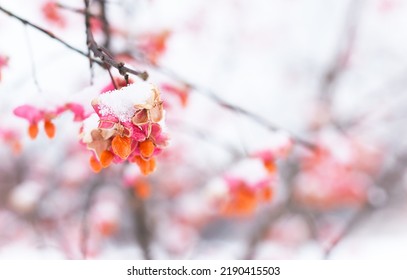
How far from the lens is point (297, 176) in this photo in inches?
115

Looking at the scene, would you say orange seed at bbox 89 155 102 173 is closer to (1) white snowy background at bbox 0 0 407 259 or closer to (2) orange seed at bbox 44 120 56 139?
(2) orange seed at bbox 44 120 56 139

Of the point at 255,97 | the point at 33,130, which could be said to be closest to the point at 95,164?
the point at 33,130

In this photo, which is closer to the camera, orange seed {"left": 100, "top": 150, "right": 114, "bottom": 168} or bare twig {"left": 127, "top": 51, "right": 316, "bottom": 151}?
orange seed {"left": 100, "top": 150, "right": 114, "bottom": 168}

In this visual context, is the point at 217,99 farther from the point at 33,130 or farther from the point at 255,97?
the point at 255,97


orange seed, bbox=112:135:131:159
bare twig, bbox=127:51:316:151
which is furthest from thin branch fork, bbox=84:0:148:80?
bare twig, bbox=127:51:316:151

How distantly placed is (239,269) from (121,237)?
84.2 inches

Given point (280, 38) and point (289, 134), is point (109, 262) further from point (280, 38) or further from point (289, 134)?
point (280, 38)

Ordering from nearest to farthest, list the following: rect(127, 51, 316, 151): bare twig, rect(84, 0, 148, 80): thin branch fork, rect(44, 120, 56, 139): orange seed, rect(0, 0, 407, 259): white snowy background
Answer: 1. rect(84, 0, 148, 80): thin branch fork
2. rect(44, 120, 56, 139): orange seed
3. rect(127, 51, 316, 151): bare twig
4. rect(0, 0, 407, 259): white snowy background

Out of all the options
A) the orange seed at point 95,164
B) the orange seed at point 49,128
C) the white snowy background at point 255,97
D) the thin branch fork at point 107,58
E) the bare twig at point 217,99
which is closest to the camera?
the thin branch fork at point 107,58

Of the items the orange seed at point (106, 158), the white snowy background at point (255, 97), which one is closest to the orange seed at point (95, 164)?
the orange seed at point (106, 158)

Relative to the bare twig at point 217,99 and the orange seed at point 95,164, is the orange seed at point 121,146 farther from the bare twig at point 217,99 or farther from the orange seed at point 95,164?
the bare twig at point 217,99

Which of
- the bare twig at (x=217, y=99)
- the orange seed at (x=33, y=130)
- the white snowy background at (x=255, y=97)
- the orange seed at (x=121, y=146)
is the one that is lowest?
the orange seed at (x=121, y=146)

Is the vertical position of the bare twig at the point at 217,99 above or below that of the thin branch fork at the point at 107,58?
above

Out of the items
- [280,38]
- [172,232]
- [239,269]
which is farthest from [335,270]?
[280,38]
